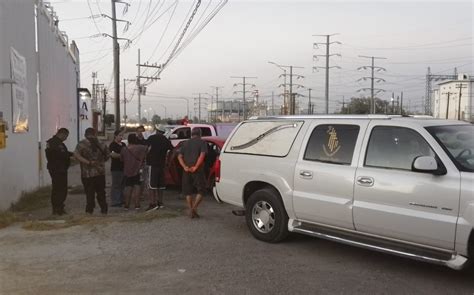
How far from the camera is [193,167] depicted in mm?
9367

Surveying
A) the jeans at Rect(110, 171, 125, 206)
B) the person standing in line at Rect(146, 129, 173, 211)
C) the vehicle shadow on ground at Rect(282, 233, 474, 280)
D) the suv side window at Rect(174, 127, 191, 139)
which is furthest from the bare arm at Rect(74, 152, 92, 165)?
the suv side window at Rect(174, 127, 191, 139)

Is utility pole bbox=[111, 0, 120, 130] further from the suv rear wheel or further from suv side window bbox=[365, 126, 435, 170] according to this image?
suv side window bbox=[365, 126, 435, 170]

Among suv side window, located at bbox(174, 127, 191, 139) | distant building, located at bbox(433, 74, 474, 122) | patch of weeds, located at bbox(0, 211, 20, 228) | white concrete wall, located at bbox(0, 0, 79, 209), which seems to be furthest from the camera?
distant building, located at bbox(433, 74, 474, 122)

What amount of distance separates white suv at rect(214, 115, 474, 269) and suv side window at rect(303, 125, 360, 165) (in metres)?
0.01

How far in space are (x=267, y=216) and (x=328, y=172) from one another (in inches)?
52.5

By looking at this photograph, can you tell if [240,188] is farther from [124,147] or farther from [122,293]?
[124,147]

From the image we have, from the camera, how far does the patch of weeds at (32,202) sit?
36.3 feet

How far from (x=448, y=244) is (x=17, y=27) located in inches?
399

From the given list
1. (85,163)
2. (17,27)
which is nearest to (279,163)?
(85,163)

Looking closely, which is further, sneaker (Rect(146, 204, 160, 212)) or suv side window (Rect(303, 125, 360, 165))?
sneaker (Rect(146, 204, 160, 212))

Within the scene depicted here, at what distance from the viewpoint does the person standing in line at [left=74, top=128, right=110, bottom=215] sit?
32.4 feet

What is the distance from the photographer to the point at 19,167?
1169 cm

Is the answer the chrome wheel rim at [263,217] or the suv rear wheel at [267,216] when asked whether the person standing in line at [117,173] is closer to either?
the suv rear wheel at [267,216]

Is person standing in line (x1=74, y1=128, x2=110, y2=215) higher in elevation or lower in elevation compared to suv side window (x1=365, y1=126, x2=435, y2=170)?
lower
